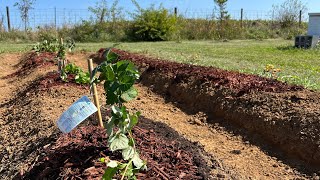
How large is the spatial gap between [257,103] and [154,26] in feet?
61.2

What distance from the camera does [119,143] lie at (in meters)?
2.44

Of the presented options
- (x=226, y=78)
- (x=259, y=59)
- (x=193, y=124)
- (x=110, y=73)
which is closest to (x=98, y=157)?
(x=110, y=73)

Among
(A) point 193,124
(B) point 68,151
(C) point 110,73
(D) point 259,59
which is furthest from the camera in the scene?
(D) point 259,59

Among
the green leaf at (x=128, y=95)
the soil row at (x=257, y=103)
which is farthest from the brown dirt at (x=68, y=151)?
the soil row at (x=257, y=103)

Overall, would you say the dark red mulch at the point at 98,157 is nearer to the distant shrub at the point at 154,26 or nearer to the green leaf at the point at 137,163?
Result: the green leaf at the point at 137,163

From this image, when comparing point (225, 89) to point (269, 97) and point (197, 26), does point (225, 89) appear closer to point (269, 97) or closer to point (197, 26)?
point (269, 97)

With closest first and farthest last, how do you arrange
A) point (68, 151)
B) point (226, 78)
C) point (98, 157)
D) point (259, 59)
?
point (98, 157) < point (68, 151) < point (226, 78) < point (259, 59)

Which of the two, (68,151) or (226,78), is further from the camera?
(226,78)

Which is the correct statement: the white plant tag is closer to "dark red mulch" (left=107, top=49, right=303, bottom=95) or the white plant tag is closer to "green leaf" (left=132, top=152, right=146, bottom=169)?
"green leaf" (left=132, top=152, right=146, bottom=169)

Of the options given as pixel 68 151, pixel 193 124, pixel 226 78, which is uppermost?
pixel 226 78

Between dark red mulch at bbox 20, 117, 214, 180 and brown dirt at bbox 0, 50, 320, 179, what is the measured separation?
188 mm

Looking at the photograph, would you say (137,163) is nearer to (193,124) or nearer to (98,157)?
(98,157)

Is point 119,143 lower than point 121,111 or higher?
lower

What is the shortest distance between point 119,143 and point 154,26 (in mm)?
20852
